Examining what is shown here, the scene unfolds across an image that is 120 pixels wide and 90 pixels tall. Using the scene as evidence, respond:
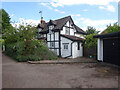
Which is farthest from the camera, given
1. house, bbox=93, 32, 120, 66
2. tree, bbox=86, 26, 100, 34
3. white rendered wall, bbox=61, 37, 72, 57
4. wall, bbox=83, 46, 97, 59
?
tree, bbox=86, 26, 100, 34

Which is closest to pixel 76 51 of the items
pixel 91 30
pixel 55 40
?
pixel 55 40

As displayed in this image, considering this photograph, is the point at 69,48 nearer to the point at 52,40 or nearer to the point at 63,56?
the point at 63,56

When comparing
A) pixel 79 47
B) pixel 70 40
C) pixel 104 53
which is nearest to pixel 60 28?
pixel 70 40

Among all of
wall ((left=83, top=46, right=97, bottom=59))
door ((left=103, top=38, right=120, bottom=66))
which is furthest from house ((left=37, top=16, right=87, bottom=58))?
door ((left=103, top=38, right=120, bottom=66))

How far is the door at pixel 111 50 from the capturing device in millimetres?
7184

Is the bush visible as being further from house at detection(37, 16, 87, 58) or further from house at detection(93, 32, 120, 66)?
house at detection(93, 32, 120, 66)

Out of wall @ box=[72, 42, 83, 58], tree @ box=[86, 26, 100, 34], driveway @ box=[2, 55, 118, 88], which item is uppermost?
tree @ box=[86, 26, 100, 34]

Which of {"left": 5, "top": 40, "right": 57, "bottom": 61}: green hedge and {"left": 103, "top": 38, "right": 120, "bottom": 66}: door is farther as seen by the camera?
{"left": 5, "top": 40, "right": 57, "bottom": 61}: green hedge

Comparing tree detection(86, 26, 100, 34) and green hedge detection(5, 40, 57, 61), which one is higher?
tree detection(86, 26, 100, 34)

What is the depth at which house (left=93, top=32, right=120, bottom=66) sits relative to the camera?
7177 millimetres

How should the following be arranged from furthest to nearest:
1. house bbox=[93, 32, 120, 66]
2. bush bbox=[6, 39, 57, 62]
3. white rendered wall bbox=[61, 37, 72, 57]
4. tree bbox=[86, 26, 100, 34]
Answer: tree bbox=[86, 26, 100, 34] → white rendered wall bbox=[61, 37, 72, 57] → bush bbox=[6, 39, 57, 62] → house bbox=[93, 32, 120, 66]

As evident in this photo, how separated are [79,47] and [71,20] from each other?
17.4ft

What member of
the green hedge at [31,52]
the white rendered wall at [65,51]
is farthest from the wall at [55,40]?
the green hedge at [31,52]

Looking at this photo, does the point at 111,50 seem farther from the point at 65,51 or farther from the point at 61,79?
the point at 65,51
